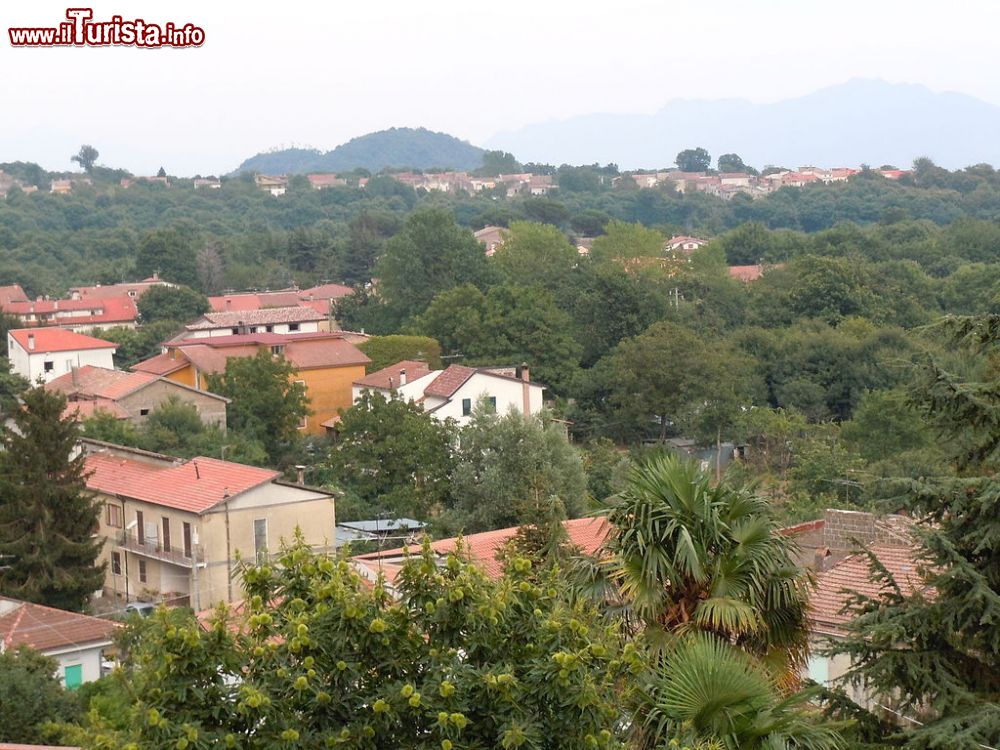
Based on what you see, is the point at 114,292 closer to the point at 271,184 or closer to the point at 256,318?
the point at 256,318

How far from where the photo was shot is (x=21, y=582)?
23719mm

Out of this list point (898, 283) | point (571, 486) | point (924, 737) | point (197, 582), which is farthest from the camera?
point (898, 283)

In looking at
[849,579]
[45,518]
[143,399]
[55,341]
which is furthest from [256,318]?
[849,579]

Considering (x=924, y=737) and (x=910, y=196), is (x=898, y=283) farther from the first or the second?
(x=910, y=196)

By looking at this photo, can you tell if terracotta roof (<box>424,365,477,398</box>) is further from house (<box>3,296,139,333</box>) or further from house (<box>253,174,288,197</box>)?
house (<box>253,174,288,197</box>)

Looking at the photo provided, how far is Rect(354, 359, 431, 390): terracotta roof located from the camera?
135 ft

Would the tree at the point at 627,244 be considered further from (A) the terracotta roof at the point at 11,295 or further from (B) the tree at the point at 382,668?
(B) the tree at the point at 382,668

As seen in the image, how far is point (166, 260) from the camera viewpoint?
77812mm

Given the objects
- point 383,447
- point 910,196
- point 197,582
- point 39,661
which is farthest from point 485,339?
point 910,196

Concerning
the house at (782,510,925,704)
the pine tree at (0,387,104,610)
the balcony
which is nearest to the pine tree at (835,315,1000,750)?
the house at (782,510,925,704)

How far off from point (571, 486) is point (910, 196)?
110574 mm

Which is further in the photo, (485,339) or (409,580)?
(485,339)

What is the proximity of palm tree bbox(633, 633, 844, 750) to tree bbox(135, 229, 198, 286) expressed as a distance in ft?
235

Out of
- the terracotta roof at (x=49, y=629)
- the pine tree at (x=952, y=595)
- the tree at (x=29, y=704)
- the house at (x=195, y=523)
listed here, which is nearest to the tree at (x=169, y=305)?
the house at (x=195, y=523)
